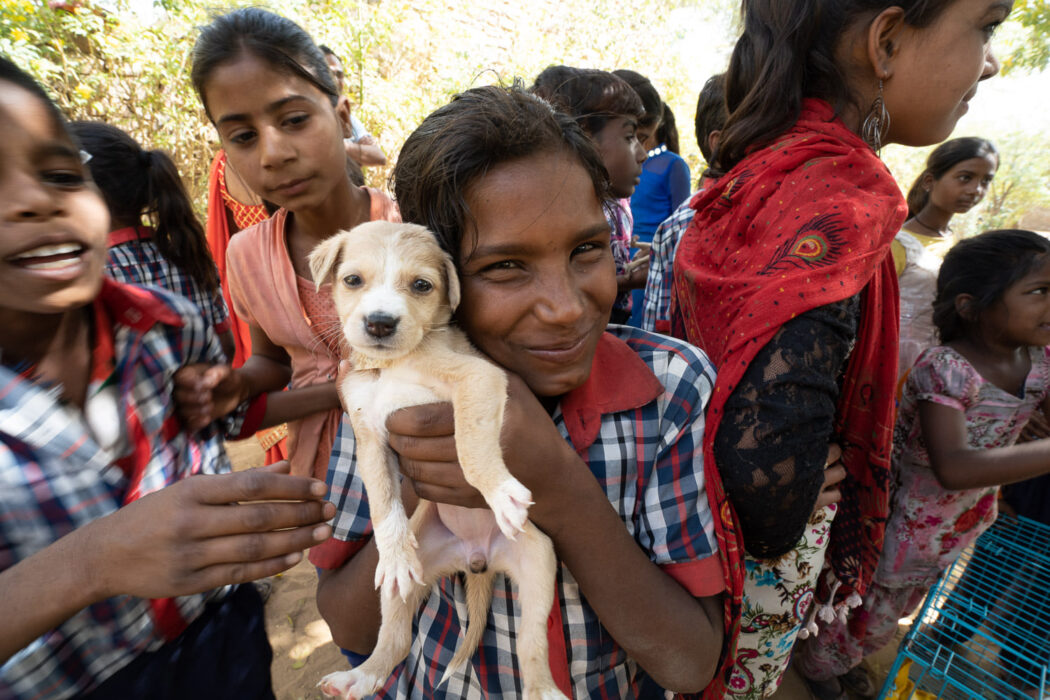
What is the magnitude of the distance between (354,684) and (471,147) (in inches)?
60.0

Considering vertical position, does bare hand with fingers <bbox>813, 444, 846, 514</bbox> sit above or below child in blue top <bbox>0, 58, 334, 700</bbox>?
below

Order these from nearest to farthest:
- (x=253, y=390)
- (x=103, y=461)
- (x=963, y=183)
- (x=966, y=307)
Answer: (x=103, y=461)
(x=253, y=390)
(x=966, y=307)
(x=963, y=183)

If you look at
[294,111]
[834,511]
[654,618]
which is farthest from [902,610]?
[294,111]

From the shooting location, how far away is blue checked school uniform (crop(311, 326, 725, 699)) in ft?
4.33

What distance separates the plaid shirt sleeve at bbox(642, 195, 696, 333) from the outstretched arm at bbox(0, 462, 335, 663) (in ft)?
6.26

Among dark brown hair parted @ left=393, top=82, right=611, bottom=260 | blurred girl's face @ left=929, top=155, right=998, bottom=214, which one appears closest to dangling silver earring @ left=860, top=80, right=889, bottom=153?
dark brown hair parted @ left=393, top=82, right=611, bottom=260

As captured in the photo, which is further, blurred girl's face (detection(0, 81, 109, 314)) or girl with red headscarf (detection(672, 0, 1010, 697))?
girl with red headscarf (detection(672, 0, 1010, 697))

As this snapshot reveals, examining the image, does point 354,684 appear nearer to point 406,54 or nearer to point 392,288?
point 392,288

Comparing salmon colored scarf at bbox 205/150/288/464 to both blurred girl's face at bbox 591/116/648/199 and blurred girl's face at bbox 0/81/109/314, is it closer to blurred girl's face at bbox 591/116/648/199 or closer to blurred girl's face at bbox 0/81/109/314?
blurred girl's face at bbox 0/81/109/314

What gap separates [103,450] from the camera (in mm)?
1238

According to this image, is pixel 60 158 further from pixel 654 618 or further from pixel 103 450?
pixel 654 618

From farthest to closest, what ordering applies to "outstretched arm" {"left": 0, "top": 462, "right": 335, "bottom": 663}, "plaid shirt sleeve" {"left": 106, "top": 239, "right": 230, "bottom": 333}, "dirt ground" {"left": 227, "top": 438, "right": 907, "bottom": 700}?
"dirt ground" {"left": 227, "top": 438, "right": 907, "bottom": 700} < "plaid shirt sleeve" {"left": 106, "top": 239, "right": 230, "bottom": 333} < "outstretched arm" {"left": 0, "top": 462, "right": 335, "bottom": 663}

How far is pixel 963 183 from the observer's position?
160 inches

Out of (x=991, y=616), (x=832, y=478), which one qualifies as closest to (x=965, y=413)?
(x=991, y=616)
